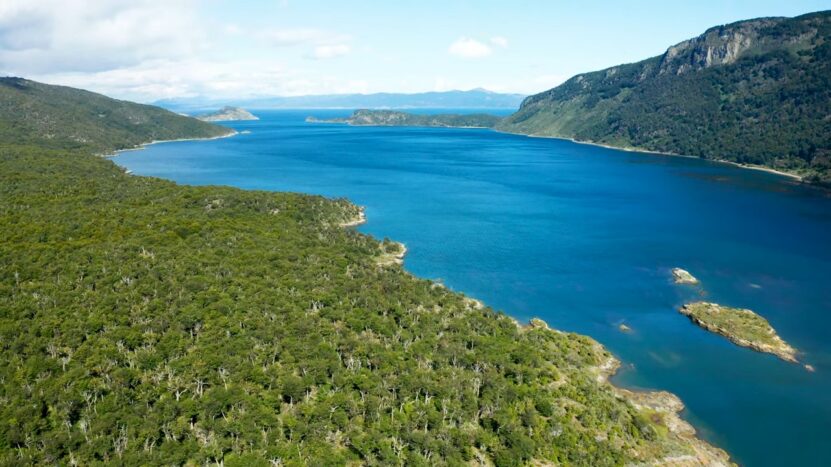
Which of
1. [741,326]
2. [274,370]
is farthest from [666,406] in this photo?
[274,370]

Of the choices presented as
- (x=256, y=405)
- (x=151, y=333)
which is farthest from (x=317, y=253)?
(x=256, y=405)

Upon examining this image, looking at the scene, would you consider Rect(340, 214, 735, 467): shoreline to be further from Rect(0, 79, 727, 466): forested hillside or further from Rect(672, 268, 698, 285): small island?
Rect(672, 268, 698, 285): small island

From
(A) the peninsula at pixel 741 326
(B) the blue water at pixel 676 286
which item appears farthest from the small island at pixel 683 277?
(A) the peninsula at pixel 741 326

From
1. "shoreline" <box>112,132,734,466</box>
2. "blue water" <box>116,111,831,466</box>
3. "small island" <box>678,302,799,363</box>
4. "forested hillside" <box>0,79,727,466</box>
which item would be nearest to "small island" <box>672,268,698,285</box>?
"blue water" <box>116,111,831,466</box>

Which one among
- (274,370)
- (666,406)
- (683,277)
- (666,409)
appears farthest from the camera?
(683,277)

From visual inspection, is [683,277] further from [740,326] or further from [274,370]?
[274,370]

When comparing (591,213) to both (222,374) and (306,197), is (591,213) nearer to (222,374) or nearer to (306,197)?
(306,197)
